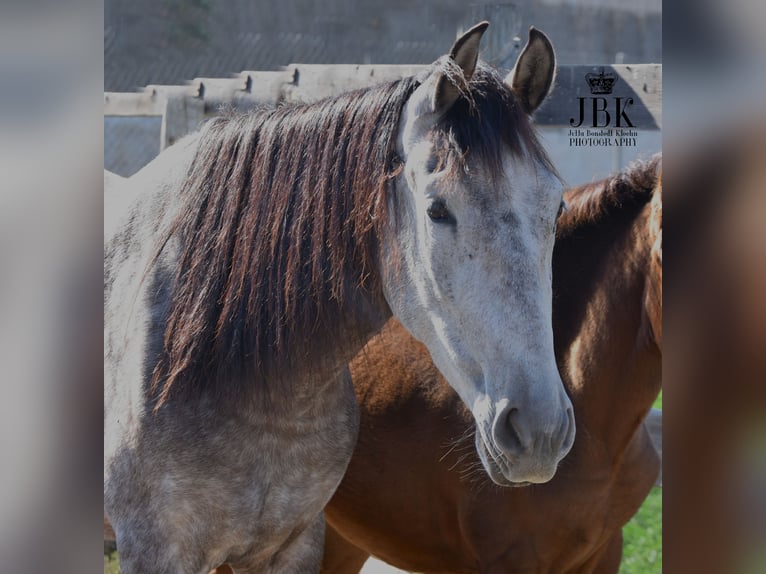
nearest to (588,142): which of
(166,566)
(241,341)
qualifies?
(241,341)

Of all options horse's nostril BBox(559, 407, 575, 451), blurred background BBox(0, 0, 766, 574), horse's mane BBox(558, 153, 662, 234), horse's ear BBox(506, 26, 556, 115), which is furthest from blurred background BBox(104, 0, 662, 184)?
blurred background BBox(0, 0, 766, 574)

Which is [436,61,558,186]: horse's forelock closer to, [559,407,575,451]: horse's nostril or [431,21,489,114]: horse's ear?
[431,21,489,114]: horse's ear

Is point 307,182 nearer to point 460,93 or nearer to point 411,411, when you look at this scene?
point 460,93

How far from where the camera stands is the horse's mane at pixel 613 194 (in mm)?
1856

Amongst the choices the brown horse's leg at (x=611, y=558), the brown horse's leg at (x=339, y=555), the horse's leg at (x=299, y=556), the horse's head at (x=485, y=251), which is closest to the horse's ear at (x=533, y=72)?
the horse's head at (x=485, y=251)

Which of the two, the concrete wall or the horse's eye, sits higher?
the concrete wall

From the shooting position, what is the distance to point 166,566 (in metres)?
1.46

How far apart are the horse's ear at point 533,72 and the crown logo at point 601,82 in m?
0.56

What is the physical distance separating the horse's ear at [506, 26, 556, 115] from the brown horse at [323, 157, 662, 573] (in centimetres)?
48

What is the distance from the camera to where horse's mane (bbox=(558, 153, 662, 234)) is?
1.86 m

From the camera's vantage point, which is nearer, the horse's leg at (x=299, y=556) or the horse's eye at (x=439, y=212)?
the horse's eye at (x=439, y=212)
